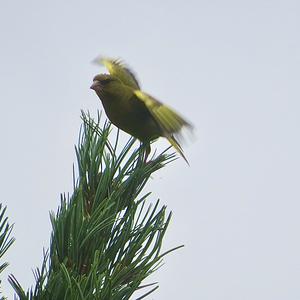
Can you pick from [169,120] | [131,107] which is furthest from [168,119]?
[131,107]

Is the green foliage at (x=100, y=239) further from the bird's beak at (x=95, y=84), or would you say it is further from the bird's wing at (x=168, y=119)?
the bird's beak at (x=95, y=84)

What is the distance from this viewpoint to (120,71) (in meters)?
4.76

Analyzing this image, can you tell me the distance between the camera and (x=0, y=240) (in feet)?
6.38

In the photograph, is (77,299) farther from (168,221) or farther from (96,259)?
(168,221)

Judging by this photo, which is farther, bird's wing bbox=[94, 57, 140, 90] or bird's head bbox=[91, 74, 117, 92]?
bird's wing bbox=[94, 57, 140, 90]

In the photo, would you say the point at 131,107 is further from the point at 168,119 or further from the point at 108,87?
the point at 168,119

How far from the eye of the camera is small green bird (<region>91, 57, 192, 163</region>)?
308 cm

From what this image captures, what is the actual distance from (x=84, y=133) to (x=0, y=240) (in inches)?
33.3

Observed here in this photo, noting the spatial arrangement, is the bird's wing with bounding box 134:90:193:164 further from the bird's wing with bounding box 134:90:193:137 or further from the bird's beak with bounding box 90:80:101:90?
the bird's beak with bounding box 90:80:101:90

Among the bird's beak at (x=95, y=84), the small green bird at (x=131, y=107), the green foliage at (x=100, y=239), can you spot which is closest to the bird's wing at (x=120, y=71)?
the small green bird at (x=131, y=107)

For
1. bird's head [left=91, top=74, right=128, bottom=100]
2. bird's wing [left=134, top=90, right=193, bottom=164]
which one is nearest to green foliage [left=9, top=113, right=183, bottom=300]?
bird's wing [left=134, top=90, right=193, bottom=164]

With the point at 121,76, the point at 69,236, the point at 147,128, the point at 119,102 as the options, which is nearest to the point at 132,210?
the point at 69,236

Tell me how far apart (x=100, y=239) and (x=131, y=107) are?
81.5 inches

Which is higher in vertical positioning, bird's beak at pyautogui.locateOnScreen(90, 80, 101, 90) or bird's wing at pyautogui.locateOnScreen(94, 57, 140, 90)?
bird's wing at pyautogui.locateOnScreen(94, 57, 140, 90)
